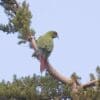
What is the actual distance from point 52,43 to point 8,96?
4.15ft

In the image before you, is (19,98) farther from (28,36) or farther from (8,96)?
(28,36)

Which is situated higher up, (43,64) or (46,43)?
(46,43)

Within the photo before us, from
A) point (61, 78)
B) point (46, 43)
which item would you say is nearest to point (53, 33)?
point (46, 43)

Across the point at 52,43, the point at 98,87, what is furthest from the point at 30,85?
the point at 98,87

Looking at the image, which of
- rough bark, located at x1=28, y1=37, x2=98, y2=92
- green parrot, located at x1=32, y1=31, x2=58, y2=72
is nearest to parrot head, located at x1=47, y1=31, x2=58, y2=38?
green parrot, located at x1=32, y1=31, x2=58, y2=72

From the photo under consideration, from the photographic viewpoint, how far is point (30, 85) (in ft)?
20.9

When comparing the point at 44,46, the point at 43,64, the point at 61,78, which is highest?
the point at 44,46

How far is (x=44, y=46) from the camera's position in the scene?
539 centimetres

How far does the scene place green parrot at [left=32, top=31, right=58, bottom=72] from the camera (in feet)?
16.9

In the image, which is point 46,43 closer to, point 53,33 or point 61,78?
point 53,33

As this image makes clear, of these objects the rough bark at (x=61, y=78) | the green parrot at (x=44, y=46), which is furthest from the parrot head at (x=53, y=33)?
the rough bark at (x=61, y=78)

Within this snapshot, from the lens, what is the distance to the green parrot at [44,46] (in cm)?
514

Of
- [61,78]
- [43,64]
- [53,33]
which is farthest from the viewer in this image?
[53,33]

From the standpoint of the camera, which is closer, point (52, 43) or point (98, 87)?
point (98, 87)
